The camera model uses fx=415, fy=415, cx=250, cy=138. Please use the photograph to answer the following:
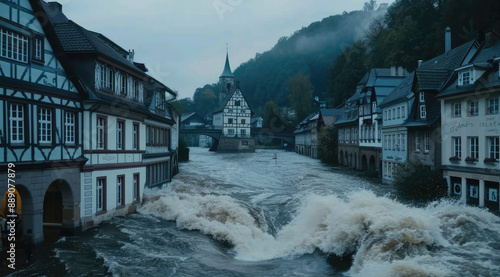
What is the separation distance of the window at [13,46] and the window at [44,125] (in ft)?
6.09

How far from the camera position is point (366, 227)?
1346 centimetres

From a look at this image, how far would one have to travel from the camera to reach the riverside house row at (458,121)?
20453 mm

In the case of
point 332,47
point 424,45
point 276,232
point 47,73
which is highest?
point 332,47

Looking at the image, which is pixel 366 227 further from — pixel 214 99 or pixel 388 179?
pixel 214 99

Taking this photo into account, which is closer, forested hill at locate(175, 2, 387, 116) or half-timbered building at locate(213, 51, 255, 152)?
half-timbered building at locate(213, 51, 255, 152)

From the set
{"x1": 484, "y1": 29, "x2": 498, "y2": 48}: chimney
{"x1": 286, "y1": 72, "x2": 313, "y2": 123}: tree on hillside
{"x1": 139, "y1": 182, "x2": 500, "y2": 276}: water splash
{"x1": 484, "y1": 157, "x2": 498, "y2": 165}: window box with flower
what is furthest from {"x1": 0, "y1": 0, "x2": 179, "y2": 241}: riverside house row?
{"x1": 286, "y1": 72, "x2": 313, "y2": 123}: tree on hillside

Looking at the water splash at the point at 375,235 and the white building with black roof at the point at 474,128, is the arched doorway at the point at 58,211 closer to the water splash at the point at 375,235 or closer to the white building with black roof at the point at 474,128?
the water splash at the point at 375,235

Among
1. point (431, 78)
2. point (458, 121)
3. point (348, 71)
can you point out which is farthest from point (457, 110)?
point (348, 71)

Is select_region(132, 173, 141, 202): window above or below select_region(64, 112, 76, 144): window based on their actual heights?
below

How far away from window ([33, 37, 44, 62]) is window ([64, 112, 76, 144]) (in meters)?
2.28

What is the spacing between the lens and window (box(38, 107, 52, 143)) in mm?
14422

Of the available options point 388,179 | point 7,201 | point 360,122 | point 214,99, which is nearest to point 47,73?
point 7,201

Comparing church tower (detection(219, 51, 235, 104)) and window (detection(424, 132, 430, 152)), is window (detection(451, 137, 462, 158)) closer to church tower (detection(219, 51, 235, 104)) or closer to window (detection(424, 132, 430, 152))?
window (detection(424, 132, 430, 152))

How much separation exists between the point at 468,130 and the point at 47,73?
66.0 ft
